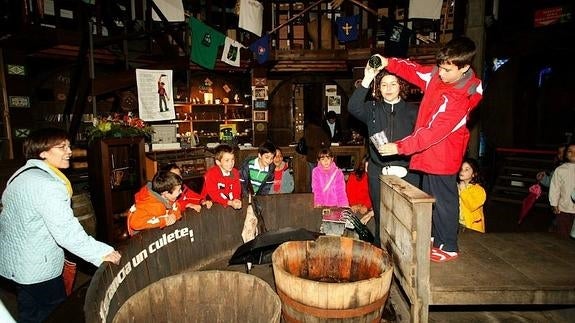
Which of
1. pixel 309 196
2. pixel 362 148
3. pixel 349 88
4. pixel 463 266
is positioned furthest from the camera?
pixel 349 88

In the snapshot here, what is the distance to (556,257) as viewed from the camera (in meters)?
2.86

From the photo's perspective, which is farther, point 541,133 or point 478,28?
point 541,133

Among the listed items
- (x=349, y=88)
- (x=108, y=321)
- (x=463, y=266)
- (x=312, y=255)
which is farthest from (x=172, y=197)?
(x=349, y=88)

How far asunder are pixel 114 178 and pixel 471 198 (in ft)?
21.4

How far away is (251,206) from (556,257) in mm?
3627

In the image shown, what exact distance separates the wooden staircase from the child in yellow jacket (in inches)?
264

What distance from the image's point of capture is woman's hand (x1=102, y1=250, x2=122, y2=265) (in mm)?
2639

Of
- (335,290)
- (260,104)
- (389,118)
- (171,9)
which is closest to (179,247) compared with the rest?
(335,290)

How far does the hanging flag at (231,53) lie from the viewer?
1055 centimetres

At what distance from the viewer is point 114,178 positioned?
6734 millimetres

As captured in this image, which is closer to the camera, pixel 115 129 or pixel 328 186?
pixel 328 186

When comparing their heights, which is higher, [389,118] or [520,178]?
[389,118]

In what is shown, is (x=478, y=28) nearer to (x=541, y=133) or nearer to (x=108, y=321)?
(x=541, y=133)

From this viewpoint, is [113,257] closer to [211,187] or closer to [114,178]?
[211,187]
